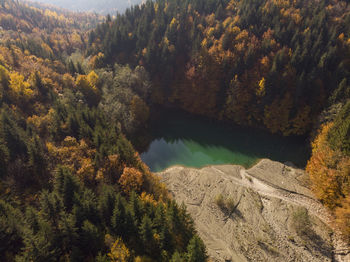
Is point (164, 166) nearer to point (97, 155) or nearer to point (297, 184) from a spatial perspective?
point (97, 155)

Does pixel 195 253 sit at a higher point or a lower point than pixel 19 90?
lower

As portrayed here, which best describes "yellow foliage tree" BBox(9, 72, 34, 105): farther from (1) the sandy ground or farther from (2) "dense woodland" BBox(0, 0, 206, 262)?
(1) the sandy ground

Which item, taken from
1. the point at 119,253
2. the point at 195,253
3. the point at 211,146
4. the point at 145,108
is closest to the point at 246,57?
the point at 211,146

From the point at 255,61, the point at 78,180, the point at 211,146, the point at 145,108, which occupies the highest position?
the point at 255,61

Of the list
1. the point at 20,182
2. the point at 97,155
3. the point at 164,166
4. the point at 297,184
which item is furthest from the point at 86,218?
the point at 297,184

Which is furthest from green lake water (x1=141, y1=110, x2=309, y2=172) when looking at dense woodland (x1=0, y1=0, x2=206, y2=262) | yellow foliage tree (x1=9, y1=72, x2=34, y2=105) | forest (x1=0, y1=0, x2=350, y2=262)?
yellow foliage tree (x1=9, y1=72, x2=34, y2=105)

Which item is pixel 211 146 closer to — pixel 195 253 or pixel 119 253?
pixel 195 253

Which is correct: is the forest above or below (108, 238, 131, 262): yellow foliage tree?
above

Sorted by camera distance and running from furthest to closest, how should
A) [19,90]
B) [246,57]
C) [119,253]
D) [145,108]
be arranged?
[246,57] → [145,108] → [19,90] → [119,253]
